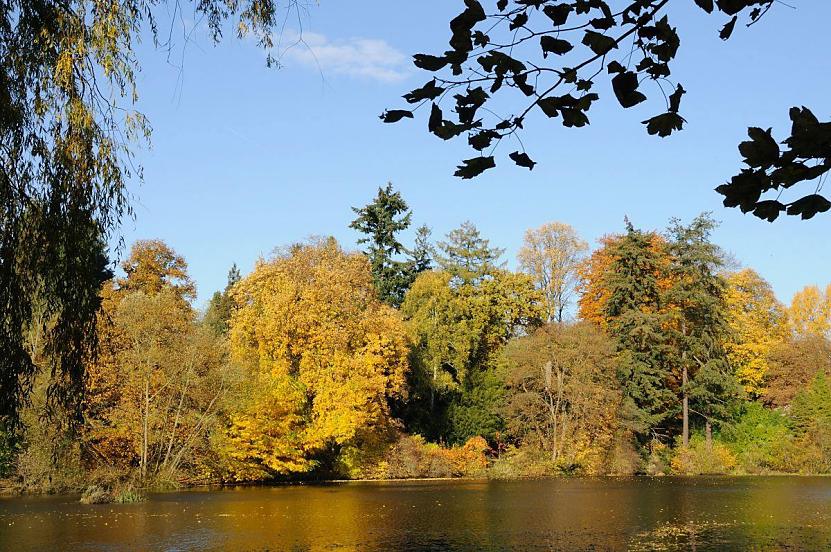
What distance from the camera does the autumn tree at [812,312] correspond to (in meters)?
53.7

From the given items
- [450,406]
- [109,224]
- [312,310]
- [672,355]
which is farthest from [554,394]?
[109,224]

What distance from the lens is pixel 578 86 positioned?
2725 millimetres

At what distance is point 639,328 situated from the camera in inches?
1608

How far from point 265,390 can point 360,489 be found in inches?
206

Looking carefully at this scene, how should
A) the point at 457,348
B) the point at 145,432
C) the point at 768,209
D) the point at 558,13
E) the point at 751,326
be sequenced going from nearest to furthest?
1. the point at 768,209
2. the point at 558,13
3. the point at 145,432
4. the point at 457,348
5. the point at 751,326

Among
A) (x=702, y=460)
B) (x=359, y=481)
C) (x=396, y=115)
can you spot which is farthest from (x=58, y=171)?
(x=702, y=460)

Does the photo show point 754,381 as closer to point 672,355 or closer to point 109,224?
point 672,355

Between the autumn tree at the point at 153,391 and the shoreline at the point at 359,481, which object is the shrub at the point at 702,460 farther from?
the autumn tree at the point at 153,391

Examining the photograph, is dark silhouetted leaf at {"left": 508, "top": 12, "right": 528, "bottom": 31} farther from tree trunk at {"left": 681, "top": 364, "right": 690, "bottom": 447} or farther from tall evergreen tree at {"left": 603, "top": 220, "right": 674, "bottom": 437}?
tree trunk at {"left": 681, "top": 364, "right": 690, "bottom": 447}

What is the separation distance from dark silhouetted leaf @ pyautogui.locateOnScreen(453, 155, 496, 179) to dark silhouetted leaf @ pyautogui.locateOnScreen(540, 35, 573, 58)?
41cm

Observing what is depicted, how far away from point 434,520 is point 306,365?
15.3 metres

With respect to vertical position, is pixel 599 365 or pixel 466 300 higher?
pixel 466 300

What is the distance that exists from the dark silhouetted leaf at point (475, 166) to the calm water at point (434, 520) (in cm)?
1273

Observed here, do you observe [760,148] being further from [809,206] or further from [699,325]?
[699,325]
